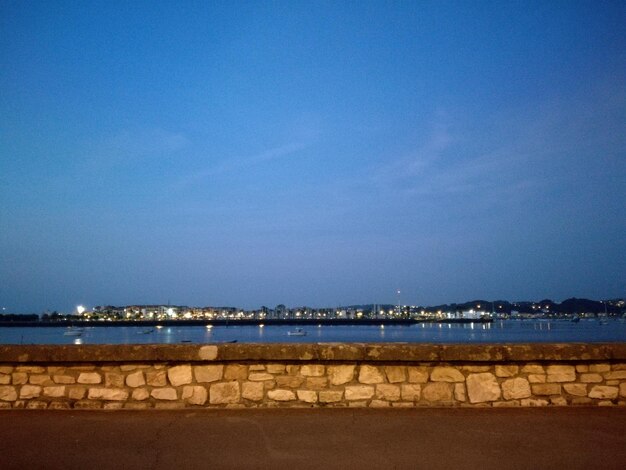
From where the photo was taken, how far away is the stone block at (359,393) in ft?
20.3

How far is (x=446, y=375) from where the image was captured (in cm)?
625

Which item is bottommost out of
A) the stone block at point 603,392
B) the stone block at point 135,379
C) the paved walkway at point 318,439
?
the paved walkway at point 318,439

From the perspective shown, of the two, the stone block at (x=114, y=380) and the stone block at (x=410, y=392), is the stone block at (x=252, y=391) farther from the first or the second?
the stone block at (x=410, y=392)

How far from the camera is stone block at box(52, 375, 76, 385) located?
20.6 ft

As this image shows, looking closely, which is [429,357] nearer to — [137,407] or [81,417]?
[137,407]

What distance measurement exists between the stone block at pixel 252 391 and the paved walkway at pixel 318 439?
227 mm

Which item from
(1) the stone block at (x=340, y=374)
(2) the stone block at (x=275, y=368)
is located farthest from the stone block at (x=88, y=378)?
(1) the stone block at (x=340, y=374)

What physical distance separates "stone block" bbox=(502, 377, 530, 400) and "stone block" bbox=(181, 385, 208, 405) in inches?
153

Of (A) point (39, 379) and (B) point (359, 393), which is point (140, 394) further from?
(B) point (359, 393)

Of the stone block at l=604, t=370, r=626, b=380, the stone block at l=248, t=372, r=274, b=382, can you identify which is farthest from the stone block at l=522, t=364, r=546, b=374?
the stone block at l=248, t=372, r=274, b=382

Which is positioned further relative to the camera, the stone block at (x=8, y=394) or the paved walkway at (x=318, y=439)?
the stone block at (x=8, y=394)

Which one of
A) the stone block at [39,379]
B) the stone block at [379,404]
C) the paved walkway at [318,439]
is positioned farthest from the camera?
the stone block at [39,379]

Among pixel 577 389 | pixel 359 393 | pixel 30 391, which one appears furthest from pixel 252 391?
pixel 577 389

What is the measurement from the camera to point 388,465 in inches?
166
